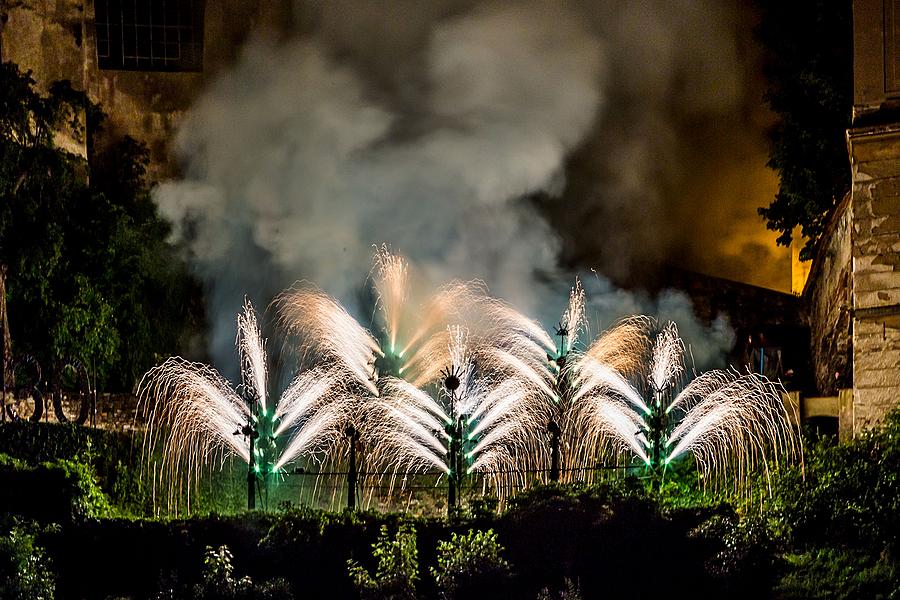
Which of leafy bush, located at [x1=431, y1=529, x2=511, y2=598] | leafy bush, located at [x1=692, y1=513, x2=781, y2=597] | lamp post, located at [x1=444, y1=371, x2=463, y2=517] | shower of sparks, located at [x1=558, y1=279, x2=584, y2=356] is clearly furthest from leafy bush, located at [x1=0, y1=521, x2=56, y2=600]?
shower of sparks, located at [x1=558, y1=279, x2=584, y2=356]

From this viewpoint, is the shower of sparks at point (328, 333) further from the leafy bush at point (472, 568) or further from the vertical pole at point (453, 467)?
the leafy bush at point (472, 568)

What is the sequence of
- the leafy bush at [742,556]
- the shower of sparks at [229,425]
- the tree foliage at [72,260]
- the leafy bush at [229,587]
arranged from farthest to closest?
the tree foliage at [72,260] → the shower of sparks at [229,425] → the leafy bush at [229,587] → the leafy bush at [742,556]

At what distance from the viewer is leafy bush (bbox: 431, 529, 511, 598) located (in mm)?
13906

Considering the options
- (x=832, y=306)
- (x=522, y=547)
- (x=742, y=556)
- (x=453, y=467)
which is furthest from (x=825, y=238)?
(x=522, y=547)

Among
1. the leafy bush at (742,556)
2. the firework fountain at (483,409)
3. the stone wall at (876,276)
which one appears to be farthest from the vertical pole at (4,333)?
the stone wall at (876,276)

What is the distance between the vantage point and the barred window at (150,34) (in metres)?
32.8

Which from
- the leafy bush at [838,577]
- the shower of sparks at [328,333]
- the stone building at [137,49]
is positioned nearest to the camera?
the leafy bush at [838,577]

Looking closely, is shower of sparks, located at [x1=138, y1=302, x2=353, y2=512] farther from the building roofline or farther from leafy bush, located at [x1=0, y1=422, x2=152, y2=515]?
the building roofline

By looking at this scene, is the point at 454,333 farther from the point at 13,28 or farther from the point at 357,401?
the point at 13,28

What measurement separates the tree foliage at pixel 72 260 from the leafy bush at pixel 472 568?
1324 cm

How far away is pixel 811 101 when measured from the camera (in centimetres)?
2423

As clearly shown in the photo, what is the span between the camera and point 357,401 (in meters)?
21.8

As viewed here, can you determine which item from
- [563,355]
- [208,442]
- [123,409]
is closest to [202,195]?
[123,409]

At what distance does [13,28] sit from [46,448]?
48.4ft
